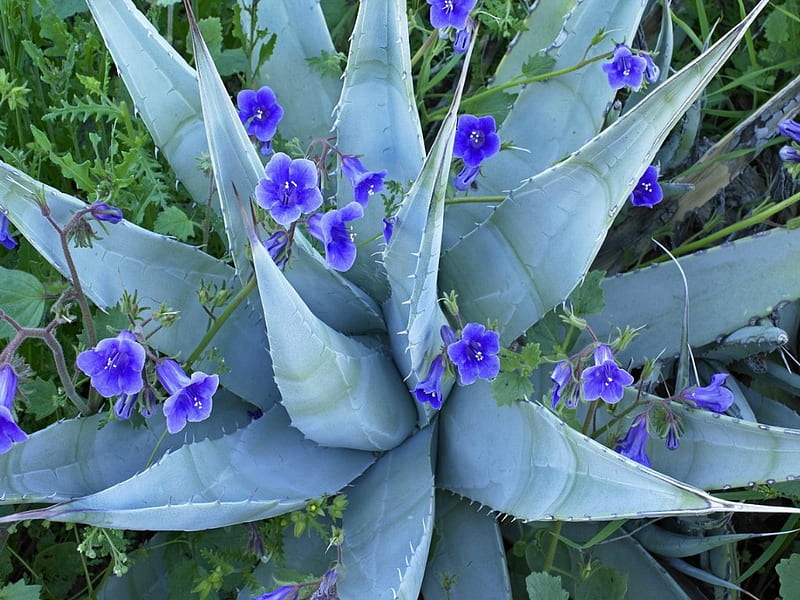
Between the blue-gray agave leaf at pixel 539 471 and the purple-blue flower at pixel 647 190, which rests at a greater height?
the purple-blue flower at pixel 647 190

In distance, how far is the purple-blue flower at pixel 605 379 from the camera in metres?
1.27

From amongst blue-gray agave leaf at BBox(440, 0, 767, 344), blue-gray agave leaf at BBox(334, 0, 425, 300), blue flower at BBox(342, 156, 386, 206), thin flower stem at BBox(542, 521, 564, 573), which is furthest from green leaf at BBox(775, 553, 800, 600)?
blue flower at BBox(342, 156, 386, 206)

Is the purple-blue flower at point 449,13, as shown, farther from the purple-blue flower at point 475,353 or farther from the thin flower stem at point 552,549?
the thin flower stem at point 552,549

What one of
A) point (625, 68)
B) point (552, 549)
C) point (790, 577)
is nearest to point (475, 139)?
point (625, 68)

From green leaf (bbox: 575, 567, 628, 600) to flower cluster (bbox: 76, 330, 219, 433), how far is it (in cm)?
76

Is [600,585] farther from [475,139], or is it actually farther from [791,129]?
[791,129]

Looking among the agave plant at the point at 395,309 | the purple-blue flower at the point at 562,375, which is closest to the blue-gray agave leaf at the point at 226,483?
the agave plant at the point at 395,309

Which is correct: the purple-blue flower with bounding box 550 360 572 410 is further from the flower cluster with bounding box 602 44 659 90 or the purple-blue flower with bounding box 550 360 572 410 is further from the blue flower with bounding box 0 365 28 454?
the blue flower with bounding box 0 365 28 454

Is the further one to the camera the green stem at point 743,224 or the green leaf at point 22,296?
the green stem at point 743,224

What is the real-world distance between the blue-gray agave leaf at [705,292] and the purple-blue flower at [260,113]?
27.9 inches

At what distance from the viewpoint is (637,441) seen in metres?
1.39

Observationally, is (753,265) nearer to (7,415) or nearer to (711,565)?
(711,565)

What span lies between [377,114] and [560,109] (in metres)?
0.37

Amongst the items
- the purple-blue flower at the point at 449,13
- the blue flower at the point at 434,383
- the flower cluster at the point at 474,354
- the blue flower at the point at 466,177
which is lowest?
the blue flower at the point at 434,383
